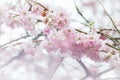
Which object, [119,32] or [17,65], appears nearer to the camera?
[119,32]

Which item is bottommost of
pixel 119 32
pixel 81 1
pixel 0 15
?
pixel 0 15

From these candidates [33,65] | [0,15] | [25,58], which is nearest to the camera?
[0,15]

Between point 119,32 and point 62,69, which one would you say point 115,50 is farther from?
point 62,69

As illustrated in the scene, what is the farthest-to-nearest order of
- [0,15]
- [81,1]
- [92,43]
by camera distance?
[81,1]
[0,15]
[92,43]

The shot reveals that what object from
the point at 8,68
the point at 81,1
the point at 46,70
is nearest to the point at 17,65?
the point at 8,68

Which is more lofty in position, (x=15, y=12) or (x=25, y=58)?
(x=15, y=12)

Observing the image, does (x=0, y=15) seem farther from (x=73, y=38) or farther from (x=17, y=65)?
(x=17, y=65)

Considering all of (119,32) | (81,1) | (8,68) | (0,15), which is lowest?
(8,68)

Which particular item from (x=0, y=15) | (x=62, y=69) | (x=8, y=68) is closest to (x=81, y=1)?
(x=62, y=69)

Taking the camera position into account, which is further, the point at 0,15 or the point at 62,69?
the point at 62,69
